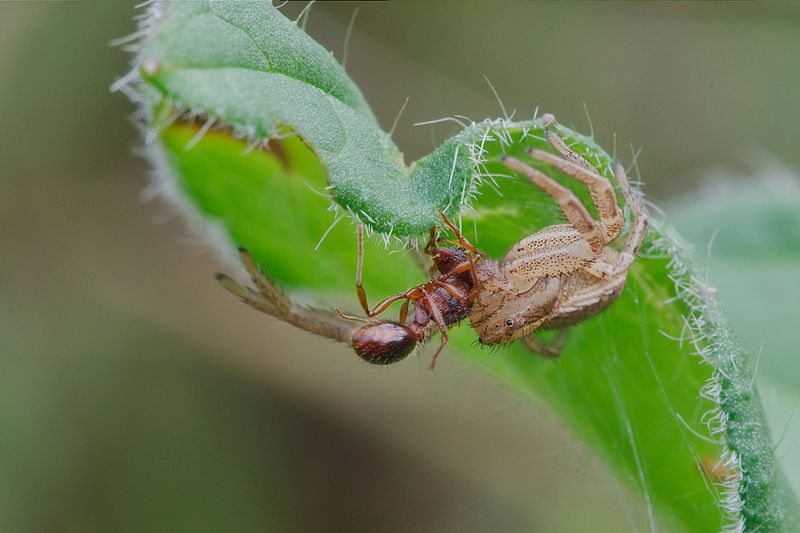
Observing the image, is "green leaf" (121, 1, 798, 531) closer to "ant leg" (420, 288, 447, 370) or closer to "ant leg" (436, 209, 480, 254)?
"ant leg" (436, 209, 480, 254)

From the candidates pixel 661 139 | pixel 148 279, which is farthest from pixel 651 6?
pixel 148 279

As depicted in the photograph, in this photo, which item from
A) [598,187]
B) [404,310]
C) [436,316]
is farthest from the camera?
[404,310]

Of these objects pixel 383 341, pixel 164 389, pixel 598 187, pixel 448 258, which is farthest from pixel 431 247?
pixel 164 389

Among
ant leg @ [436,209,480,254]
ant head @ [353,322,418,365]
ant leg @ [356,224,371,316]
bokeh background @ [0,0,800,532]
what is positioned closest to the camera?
ant leg @ [436,209,480,254]

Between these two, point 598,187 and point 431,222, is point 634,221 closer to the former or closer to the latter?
point 598,187

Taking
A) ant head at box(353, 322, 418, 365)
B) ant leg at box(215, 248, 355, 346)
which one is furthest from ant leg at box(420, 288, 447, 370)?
ant leg at box(215, 248, 355, 346)
